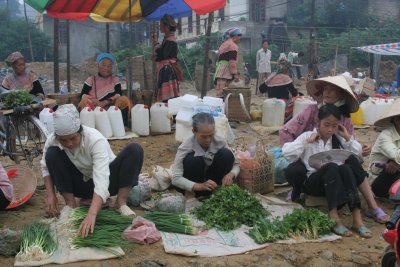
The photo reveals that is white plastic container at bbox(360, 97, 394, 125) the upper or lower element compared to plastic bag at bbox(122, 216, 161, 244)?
upper

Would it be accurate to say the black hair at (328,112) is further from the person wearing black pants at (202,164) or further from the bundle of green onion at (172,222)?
the bundle of green onion at (172,222)

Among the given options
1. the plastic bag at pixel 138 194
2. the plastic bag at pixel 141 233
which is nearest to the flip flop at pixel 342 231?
the plastic bag at pixel 141 233

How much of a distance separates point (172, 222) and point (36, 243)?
1020 mm

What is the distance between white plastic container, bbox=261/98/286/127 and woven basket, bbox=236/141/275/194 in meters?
3.99

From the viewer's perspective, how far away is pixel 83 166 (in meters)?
3.77

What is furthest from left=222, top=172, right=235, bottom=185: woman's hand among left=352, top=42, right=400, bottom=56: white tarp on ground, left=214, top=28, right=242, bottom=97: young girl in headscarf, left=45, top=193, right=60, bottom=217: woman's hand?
left=352, top=42, right=400, bottom=56: white tarp on ground

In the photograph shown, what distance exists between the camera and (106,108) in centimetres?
756

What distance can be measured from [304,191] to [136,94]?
4.59 metres

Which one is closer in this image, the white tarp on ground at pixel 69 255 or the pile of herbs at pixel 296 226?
the white tarp on ground at pixel 69 255

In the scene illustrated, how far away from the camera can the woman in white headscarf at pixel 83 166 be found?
135 inches

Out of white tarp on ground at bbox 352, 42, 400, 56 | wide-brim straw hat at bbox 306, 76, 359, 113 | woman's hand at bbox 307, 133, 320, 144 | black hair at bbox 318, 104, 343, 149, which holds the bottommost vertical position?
woman's hand at bbox 307, 133, 320, 144

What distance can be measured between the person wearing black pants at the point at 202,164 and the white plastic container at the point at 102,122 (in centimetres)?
302

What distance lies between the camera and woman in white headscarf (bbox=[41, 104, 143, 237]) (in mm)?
3418

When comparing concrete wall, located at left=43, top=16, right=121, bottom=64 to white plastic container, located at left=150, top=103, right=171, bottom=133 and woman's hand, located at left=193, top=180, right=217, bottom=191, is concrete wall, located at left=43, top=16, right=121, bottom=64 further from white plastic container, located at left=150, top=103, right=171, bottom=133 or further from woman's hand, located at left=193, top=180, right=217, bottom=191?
woman's hand, located at left=193, top=180, right=217, bottom=191
